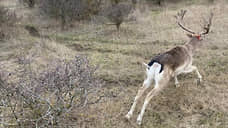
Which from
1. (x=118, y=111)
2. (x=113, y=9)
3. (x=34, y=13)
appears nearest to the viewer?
(x=118, y=111)

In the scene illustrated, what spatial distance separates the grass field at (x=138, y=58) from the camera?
5082mm

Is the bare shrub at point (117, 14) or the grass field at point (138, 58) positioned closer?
the grass field at point (138, 58)

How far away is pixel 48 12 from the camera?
12.5m

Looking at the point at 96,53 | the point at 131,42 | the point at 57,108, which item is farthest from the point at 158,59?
the point at 131,42

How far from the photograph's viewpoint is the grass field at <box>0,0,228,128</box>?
5.08 meters

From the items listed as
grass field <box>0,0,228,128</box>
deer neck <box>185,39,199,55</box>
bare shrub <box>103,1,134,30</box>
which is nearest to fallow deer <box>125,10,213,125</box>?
deer neck <box>185,39,199,55</box>

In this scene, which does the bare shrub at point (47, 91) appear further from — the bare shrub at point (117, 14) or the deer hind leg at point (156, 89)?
the bare shrub at point (117, 14)

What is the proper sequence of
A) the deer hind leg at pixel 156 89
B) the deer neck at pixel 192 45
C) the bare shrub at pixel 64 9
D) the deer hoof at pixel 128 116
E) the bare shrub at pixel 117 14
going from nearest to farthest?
the deer hind leg at pixel 156 89 → the deer hoof at pixel 128 116 → the deer neck at pixel 192 45 → the bare shrub at pixel 117 14 → the bare shrub at pixel 64 9

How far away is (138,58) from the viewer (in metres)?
8.25

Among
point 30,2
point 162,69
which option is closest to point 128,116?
point 162,69

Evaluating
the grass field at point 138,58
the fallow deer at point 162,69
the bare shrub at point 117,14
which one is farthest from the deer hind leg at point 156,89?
the bare shrub at point 117,14

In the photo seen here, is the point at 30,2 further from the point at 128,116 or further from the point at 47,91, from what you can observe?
the point at 128,116

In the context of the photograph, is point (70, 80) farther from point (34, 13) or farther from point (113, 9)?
point (34, 13)

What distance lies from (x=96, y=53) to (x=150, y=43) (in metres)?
2.31
